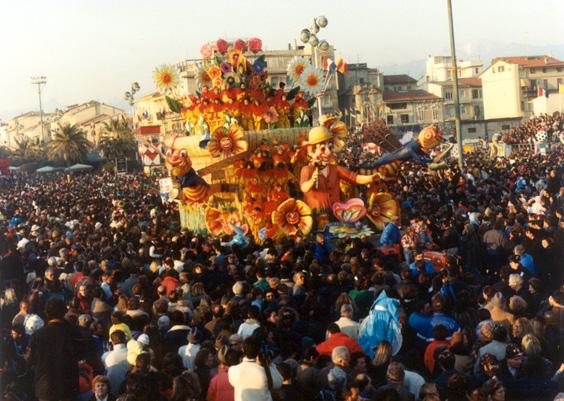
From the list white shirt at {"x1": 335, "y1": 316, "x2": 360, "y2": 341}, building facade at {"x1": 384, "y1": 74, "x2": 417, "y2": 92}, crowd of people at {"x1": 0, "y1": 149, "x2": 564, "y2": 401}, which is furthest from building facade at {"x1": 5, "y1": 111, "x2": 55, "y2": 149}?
white shirt at {"x1": 335, "y1": 316, "x2": 360, "y2": 341}

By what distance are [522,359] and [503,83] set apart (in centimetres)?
7305

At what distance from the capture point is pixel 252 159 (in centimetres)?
1866

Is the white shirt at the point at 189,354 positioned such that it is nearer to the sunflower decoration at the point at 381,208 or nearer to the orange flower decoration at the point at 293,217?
the orange flower decoration at the point at 293,217

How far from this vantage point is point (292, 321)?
8.49 meters

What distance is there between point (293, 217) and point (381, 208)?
2.18 meters

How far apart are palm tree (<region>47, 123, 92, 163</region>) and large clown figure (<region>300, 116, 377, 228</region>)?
2140 inches

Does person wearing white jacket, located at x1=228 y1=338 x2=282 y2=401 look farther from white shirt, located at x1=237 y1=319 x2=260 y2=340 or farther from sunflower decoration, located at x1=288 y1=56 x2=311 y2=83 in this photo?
sunflower decoration, located at x1=288 y1=56 x2=311 y2=83

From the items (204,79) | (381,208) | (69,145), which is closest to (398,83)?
(69,145)

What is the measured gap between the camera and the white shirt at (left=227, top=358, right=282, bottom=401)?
6.47 metres

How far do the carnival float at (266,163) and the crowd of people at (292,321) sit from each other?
3.22 metres

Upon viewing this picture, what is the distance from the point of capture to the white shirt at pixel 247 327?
26.5 ft

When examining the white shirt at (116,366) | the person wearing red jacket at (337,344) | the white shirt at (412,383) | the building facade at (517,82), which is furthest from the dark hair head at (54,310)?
the building facade at (517,82)

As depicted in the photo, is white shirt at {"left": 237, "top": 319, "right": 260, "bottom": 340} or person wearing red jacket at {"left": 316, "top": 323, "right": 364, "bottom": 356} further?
white shirt at {"left": 237, "top": 319, "right": 260, "bottom": 340}

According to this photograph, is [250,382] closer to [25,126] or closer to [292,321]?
[292,321]
